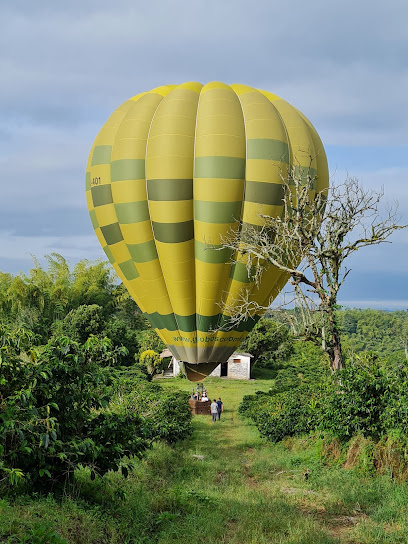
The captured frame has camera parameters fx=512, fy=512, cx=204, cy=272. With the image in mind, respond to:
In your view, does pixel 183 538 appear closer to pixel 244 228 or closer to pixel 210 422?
pixel 244 228

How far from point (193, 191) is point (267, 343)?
31.2 meters

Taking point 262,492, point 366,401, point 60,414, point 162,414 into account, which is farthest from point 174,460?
point 60,414

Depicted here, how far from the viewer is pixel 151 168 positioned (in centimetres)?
1334

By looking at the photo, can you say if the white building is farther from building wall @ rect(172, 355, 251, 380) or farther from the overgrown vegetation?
the overgrown vegetation

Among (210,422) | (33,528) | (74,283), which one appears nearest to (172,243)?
(33,528)

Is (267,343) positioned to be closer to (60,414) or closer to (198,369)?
(198,369)

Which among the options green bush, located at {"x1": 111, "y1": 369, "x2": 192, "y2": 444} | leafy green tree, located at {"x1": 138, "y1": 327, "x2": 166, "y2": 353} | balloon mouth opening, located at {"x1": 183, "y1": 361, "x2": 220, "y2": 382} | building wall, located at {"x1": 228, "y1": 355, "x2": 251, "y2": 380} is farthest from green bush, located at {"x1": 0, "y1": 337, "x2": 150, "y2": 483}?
building wall, located at {"x1": 228, "y1": 355, "x2": 251, "y2": 380}

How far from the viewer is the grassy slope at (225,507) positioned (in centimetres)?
719

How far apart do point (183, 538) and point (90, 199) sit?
1059cm

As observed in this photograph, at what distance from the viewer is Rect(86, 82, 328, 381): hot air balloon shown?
516 inches

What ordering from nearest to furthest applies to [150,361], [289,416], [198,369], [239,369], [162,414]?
[198,369] → [289,416] → [162,414] → [150,361] → [239,369]

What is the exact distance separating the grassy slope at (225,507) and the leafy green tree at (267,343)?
2831 cm

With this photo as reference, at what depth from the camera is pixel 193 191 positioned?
43.4 feet

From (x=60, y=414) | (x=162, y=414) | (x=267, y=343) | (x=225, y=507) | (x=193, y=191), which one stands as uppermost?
(x=193, y=191)
